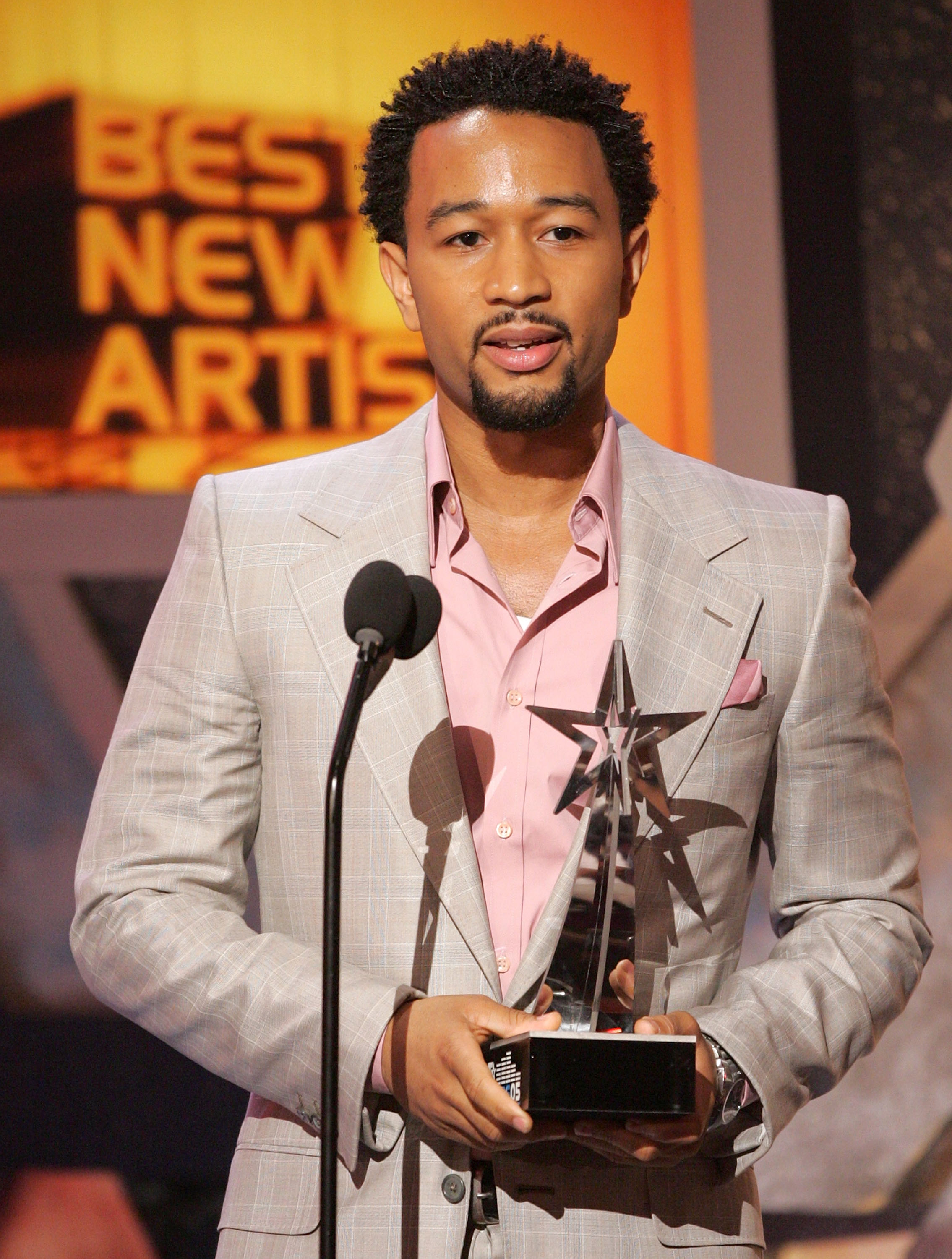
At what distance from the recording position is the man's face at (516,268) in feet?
5.73

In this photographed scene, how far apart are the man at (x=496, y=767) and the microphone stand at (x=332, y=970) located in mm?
173

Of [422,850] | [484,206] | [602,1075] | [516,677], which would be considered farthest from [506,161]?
[602,1075]

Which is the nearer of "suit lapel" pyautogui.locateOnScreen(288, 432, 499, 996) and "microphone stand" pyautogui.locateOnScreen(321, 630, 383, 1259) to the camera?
"microphone stand" pyautogui.locateOnScreen(321, 630, 383, 1259)

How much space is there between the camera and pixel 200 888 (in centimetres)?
164

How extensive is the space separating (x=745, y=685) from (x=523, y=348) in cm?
48

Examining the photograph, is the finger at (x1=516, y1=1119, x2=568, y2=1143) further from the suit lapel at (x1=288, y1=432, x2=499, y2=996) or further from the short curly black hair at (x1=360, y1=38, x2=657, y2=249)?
the short curly black hair at (x1=360, y1=38, x2=657, y2=249)

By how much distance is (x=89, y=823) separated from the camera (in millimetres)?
1691

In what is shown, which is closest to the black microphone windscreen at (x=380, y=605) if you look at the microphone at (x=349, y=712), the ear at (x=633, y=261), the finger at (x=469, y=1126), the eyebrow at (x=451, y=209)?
the microphone at (x=349, y=712)

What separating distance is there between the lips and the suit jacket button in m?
0.91

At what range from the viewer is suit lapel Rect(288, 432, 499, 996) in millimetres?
1576

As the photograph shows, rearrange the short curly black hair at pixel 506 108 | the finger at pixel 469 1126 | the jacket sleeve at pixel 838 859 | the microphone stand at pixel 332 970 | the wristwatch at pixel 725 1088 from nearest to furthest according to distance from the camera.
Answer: the microphone stand at pixel 332 970
the finger at pixel 469 1126
the wristwatch at pixel 725 1088
the jacket sleeve at pixel 838 859
the short curly black hair at pixel 506 108

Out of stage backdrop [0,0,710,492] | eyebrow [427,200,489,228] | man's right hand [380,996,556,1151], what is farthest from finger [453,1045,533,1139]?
stage backdrop [0,0,710,492]

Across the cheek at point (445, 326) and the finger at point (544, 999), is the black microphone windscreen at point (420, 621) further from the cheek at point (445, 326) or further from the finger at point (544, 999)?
the cheek at point (445, 326)

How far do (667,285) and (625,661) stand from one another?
2013 mm
